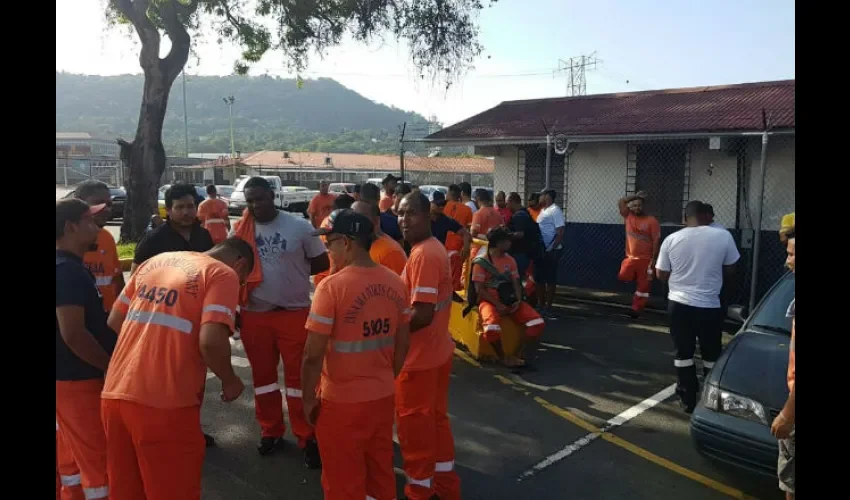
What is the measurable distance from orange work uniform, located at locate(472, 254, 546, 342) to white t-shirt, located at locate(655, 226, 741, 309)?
164 cm

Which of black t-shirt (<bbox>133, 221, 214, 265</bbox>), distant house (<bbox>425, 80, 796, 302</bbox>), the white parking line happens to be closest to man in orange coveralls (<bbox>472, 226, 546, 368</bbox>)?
the white parking line

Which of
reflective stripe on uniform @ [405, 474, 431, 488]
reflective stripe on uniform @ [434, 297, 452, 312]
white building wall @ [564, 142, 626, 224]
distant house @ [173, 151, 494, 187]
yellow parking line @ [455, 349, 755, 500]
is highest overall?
distant house @ [173, 151, 494, 187]

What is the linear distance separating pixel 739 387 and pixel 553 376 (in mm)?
2754

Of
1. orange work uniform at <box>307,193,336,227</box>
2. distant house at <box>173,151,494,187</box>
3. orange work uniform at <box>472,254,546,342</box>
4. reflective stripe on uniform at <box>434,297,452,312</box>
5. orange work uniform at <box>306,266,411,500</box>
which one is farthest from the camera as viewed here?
distant house at <box>173,151,494,187</box>

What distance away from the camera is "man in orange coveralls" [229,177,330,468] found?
4.67m

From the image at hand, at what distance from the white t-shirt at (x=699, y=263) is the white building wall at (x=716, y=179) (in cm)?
530

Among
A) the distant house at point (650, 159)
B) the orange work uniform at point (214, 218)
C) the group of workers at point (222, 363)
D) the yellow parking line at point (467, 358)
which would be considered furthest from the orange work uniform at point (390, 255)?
the distant house at point (650, 159)

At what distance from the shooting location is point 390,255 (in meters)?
4.71

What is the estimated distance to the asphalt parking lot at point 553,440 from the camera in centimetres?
429

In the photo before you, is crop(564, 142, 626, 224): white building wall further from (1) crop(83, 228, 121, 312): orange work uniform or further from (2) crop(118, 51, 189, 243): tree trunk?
(2) crop(118, 51, 189, 243): tree trunk

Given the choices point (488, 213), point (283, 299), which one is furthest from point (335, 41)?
point (283, 299)

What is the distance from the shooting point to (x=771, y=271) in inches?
375

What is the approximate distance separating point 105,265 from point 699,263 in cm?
507

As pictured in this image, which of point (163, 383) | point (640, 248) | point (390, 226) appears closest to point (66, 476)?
point (163, 383)
